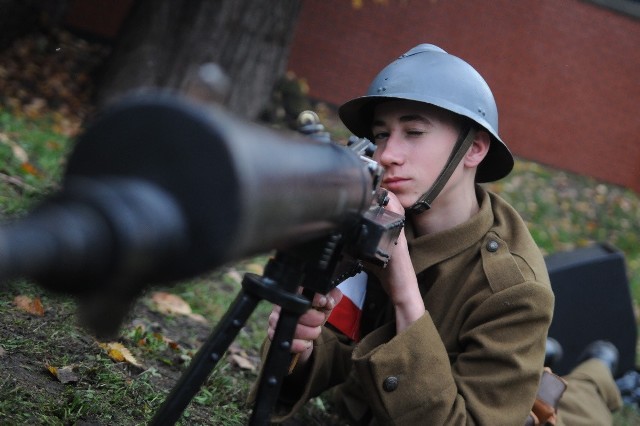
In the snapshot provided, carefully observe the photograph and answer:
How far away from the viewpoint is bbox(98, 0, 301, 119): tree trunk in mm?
7805

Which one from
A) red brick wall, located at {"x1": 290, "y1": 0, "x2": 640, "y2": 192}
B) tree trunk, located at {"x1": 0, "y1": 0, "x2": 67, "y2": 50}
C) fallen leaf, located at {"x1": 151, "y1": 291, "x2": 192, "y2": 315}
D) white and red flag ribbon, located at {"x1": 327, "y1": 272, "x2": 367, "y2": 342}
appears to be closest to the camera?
white and red flag ribbon, located at {"x1": 327, "y1": 272, "x2": 367, "y2": 342}

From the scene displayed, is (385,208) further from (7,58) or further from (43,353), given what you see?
(7,58)

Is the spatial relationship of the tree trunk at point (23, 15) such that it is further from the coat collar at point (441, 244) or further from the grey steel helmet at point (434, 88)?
the coat collar at point (441, 244)

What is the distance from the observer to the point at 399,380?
2639mm

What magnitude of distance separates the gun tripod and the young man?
341mm

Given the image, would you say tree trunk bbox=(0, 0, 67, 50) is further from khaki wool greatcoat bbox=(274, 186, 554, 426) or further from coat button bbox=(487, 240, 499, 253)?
coat button bbox=(487, 240, 499, 253)

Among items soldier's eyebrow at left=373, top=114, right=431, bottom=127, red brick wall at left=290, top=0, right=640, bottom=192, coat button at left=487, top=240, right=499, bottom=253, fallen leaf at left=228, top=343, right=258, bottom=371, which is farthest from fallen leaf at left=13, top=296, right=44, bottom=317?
red brick wall at left=290, top=0, right=640, bottom=192

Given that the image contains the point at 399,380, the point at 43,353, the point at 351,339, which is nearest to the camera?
the point at 399,380

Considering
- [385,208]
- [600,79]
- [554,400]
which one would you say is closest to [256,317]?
[554,400]

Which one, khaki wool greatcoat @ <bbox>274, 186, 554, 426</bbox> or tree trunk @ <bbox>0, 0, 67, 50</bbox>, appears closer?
khaki wool greatcoat @ <bbox>274, 186, 554, 426</bbox>

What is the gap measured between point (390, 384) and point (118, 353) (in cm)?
111

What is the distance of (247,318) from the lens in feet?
6.60

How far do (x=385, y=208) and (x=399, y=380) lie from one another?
64 cm

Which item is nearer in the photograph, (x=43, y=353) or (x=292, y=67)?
(x=43, y=353)
